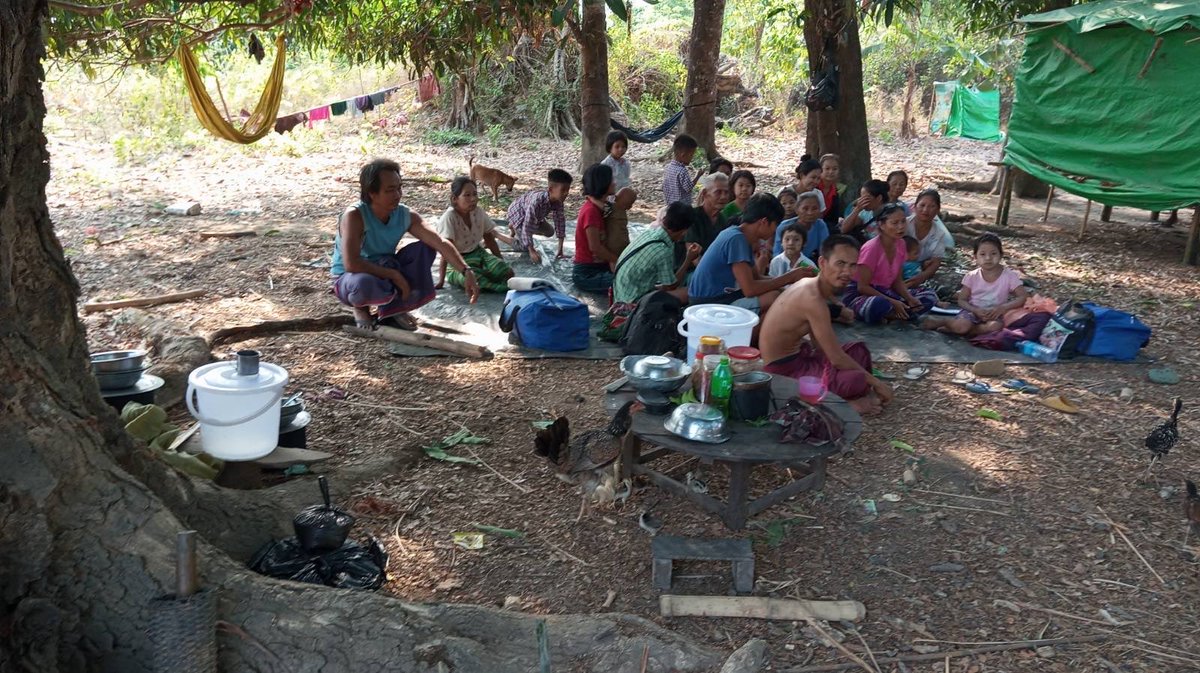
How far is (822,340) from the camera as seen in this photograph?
13.1 feet

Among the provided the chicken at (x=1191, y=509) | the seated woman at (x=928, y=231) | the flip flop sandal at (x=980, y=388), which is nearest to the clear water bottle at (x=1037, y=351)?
the flip flop sandal at (x=980, y=388)

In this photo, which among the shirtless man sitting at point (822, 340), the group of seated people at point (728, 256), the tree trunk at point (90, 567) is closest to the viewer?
the tree trunk at point (90, 567)

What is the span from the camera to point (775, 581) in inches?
119

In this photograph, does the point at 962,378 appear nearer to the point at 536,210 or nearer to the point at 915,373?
the point at 915,373

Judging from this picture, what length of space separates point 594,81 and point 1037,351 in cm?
629

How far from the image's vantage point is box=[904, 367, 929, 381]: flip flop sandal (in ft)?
16.2

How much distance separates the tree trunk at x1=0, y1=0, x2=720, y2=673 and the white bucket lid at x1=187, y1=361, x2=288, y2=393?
0.77m

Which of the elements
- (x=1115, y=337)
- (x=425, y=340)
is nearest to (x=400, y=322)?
(x=425, y=340)

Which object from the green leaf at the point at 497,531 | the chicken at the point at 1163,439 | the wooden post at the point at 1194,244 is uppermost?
the wooden post at the point at 1194,244

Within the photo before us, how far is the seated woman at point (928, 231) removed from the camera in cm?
645

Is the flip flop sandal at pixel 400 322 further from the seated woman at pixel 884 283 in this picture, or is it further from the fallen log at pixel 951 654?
the fallen log at pixel 951 654

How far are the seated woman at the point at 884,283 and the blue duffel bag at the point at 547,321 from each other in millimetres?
1811

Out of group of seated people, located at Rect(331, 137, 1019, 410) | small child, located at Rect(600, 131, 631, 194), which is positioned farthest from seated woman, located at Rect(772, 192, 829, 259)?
small child, located at Rect(600, 131, 631, 194)

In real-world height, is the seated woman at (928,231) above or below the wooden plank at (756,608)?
above
